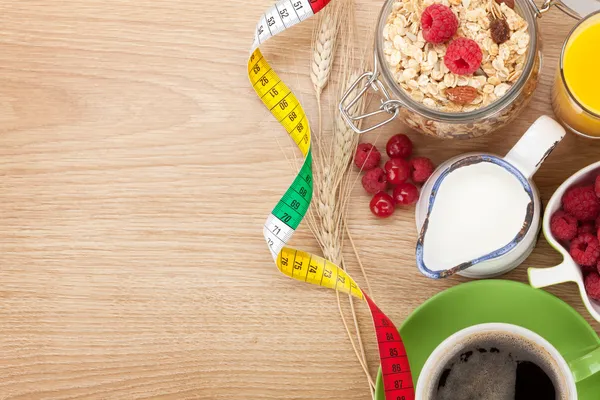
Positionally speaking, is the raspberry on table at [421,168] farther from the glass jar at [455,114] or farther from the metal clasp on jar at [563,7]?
the metal clasp on jar at [563,7]

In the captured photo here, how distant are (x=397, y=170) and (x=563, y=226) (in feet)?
0.99

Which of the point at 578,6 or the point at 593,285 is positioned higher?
the point at 578,6

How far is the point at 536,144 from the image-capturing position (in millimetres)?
1242

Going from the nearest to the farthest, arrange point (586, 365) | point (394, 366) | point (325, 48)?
point (586, 365)
point (394, 366)
point (325, 48)

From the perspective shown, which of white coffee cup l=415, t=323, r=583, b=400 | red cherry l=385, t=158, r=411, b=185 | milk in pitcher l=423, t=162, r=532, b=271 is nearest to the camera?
white coffee cup l=415, t=323, r=583, b=400

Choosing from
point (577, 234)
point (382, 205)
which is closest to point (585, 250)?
point (577, 234)

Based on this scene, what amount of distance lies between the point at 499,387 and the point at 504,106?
459mm

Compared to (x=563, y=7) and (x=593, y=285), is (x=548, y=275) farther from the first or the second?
(x=563, y=7)

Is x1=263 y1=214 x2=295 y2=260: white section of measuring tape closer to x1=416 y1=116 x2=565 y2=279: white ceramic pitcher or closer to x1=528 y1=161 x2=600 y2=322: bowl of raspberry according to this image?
x1=416 y1=116 x2=565 y2=279: white ceramic pitcher

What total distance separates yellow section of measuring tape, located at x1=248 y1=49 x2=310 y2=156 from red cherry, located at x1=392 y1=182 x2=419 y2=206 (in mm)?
187

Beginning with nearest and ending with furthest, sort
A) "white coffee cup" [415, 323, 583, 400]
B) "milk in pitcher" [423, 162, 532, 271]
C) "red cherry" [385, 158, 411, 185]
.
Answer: "white coffee cup" [415, 323, 583, 400]
"milk in pitcher" [423, 162, 532, 271]
"red cherry" [385, 158, 411, 185]

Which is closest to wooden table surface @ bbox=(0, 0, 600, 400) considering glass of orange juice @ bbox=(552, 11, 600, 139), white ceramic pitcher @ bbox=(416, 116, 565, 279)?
white ceramic pitcher @ bbox=(416, 116, 565, 279)

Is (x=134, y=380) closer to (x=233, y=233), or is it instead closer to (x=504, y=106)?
(x=233, y=233)

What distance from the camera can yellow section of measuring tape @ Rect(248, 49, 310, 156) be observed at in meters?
1.43
